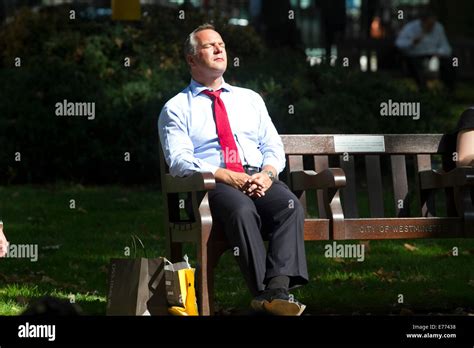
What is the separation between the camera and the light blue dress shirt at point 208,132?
299 inches

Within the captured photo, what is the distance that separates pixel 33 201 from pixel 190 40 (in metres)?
4.87

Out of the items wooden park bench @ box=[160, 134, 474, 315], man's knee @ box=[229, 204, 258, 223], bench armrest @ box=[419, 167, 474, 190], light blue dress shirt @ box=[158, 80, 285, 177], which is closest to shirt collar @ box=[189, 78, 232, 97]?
light blue dress shirt @ box=[158, 80, 285, 177]

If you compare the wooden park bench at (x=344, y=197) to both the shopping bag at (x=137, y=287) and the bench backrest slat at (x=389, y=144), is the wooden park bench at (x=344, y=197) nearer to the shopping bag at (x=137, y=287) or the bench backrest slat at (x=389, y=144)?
the bench backrest slat at (x=389, y=144)

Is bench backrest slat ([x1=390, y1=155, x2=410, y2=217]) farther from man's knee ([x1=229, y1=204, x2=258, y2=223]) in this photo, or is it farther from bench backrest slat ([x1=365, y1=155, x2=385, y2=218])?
man's knee ([x1=229, y1=204, x2=258, y2=223])

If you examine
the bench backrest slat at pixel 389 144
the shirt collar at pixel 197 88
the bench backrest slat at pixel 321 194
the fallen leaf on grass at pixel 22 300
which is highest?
the shirt collar at pixel 197 88

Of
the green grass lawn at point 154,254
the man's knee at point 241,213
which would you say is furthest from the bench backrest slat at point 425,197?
the man's knee at point 241,213

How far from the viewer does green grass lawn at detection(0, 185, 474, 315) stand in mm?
8359

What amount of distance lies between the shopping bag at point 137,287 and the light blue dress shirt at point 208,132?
0.74 metres

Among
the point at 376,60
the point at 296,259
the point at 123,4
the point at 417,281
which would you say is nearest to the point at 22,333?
the point at 296,259

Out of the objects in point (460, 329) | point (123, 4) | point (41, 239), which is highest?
point (123, 4)

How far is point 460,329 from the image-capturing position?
642 cm

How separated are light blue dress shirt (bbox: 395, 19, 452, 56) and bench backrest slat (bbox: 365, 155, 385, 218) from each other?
12671mm

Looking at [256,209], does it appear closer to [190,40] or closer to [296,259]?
[296,259]

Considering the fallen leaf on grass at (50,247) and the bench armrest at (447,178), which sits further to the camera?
the fallen leaf on grass at (50,247)
